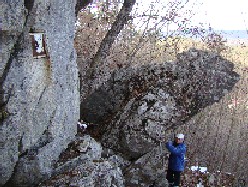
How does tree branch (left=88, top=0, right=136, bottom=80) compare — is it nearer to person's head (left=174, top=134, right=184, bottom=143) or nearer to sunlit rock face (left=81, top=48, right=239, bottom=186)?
sunlit rock face (left=81, top=48, right=239, bottom=186)

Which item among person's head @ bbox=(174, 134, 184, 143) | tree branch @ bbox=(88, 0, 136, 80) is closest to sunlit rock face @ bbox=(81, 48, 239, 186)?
tree branch @ bbox=(88, 0, 136, 80)

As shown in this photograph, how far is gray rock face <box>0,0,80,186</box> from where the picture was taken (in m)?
4.83

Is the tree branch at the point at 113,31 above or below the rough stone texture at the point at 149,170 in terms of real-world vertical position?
above

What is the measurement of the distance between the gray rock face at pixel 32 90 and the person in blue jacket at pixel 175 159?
194 centimetres

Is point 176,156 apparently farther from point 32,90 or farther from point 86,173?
point 32,90

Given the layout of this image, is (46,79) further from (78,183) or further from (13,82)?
(78,183)

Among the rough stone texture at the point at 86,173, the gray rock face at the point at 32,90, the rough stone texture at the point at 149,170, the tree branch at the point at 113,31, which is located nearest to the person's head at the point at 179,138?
the rough stone texture at the point at 149,170

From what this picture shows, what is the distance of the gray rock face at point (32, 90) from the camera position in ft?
15.8

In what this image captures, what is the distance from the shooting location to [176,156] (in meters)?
6.12

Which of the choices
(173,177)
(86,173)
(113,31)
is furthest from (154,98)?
(86,173)

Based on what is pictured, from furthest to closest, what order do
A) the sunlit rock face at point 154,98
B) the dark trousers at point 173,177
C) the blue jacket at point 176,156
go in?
the sunlit rock face at point 154,98 → the dark trousers at point 173,177 → the blue jacket at point 176,156

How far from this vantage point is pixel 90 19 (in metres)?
11.4

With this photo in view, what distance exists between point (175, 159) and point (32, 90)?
2.81 meters

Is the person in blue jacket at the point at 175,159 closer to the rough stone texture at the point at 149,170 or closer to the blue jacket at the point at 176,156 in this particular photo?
the blue jacket at the point at 176,156
